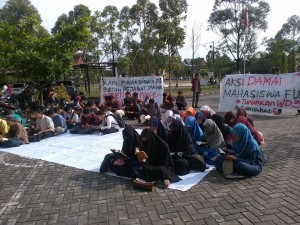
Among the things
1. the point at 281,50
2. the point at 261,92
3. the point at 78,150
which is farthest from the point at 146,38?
the point at 281,50

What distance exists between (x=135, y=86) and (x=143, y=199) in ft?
32.5

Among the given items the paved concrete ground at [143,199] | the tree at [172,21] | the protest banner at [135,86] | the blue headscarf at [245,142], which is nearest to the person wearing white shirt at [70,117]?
the protest banner at [135,86]

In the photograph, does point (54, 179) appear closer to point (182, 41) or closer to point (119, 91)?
point (119, 91)

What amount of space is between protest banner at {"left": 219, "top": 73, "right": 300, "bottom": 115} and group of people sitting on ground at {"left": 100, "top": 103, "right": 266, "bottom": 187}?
5551 mm

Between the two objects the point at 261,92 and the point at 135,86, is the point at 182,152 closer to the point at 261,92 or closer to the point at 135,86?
the point at 261,92

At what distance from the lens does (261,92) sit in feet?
36.0

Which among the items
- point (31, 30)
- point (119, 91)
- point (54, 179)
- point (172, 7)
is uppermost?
point (172, 7)

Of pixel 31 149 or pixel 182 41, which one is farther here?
pixel 182 41

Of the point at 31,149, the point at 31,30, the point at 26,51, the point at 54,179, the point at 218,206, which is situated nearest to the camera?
the point at 218,206

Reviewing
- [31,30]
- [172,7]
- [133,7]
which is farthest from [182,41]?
[31,30]

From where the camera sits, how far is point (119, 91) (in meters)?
14.2

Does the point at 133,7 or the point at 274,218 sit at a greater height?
the point at 133,7

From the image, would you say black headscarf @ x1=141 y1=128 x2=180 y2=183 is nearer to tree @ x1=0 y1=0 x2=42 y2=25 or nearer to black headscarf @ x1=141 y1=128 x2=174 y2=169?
black headscarf @ x1=141 y1=128 x2=174 y2=169

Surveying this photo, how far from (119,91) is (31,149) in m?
7.03
